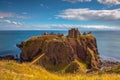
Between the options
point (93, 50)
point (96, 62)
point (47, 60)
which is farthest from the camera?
point (93, 50)

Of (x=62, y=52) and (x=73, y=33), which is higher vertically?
(x=73, y=33)

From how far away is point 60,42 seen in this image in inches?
6058

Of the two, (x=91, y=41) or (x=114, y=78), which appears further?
(x=91, y=41)

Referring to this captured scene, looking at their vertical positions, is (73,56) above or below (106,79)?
below

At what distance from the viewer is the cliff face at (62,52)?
490 ft

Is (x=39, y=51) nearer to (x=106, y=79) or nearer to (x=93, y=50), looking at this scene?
(x=93, y=50)

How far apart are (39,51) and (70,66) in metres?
38.3

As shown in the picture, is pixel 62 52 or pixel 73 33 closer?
pixel 62 52

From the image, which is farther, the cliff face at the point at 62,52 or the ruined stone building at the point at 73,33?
the ruined stone building at the point at 73,33

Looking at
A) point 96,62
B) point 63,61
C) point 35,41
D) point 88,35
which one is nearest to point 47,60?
point 63,61

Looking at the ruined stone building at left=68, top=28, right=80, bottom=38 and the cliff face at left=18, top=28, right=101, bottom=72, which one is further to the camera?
the ruined stone building at left=68, top=28, right=80, bottom=38

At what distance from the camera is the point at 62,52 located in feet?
514

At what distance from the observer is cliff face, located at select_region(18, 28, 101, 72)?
149 meters

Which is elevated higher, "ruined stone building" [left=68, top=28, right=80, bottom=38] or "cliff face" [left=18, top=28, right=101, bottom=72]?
"ruined stone building" [left=68, top=28, right=80, bottom=38]
